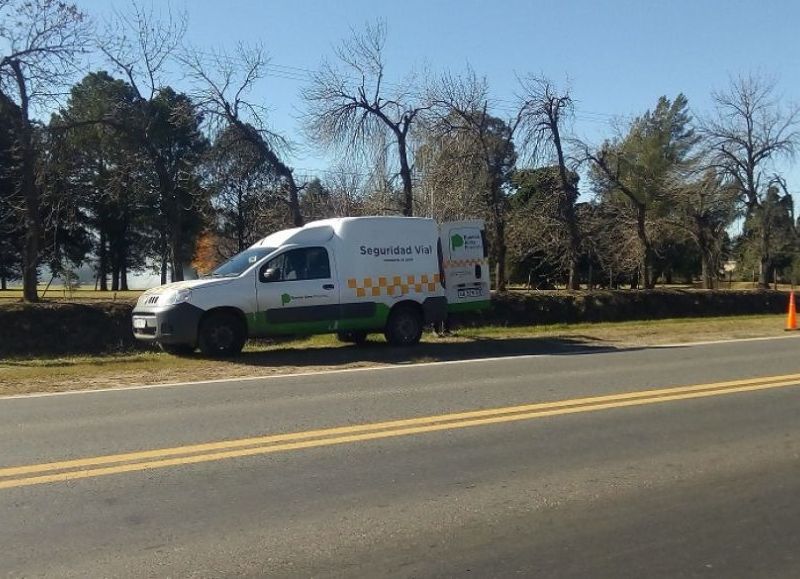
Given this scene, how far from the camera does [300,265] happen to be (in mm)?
14758

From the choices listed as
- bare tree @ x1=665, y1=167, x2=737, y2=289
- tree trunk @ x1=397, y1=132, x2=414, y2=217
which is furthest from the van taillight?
bare tree @ x1=665, y1=167, x2=737, y2=289

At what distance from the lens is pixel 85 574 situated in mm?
4387

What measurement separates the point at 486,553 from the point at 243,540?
1486mm

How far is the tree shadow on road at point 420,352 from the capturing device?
1388cm

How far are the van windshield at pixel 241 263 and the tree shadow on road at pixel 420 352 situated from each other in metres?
1.54

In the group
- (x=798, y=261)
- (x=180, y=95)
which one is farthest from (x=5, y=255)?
(x=798, y=261)

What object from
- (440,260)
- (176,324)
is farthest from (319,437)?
(440,260)

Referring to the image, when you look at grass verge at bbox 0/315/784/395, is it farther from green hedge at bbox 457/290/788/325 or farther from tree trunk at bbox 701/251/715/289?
tree trunk at bbox 701/251/715/289

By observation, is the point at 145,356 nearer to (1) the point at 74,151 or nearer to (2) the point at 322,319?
(2) the point at 322,319

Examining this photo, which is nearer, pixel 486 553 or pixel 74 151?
pixel 486 553

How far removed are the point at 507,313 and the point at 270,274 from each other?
1070 centimetres

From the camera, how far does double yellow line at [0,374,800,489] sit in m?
6.39

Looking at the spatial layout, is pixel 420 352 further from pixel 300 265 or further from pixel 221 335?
pixel 221 335

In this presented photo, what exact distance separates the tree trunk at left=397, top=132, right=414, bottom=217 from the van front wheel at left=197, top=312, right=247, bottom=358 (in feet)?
34.7
